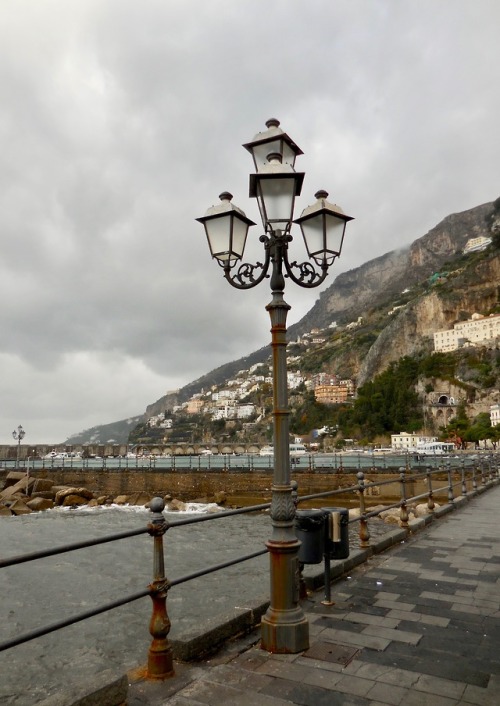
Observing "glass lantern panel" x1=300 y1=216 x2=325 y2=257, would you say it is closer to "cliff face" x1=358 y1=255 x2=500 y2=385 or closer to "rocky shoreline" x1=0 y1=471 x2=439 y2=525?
"rocky shoreline" x1=0 y1=471 x2=439 y2=525

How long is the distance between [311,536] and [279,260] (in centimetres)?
253

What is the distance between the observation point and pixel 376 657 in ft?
11.5

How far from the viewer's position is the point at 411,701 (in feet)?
9.45

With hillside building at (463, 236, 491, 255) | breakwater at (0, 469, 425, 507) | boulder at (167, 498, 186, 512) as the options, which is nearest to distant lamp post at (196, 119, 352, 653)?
breakwater at (0, 469, 425, 507)

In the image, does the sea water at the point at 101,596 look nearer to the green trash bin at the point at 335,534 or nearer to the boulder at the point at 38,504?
the green trash bin at the point at 335,534

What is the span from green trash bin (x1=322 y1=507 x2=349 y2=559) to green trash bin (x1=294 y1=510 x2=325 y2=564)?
0.09 m

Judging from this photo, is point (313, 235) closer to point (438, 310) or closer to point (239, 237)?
point (239, 237)

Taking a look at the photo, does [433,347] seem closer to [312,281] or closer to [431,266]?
[431,266]

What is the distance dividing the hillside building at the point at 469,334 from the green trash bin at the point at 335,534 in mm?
103719

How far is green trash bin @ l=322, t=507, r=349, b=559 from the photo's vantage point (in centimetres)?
470

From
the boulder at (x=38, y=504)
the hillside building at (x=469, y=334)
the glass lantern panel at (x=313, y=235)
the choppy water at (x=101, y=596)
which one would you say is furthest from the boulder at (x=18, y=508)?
the hillside building at (x=469, y=334)

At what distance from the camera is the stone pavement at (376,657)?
9.68ft

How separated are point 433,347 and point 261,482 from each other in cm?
8860

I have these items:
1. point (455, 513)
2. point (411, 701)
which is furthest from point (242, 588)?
point (411, 701)
